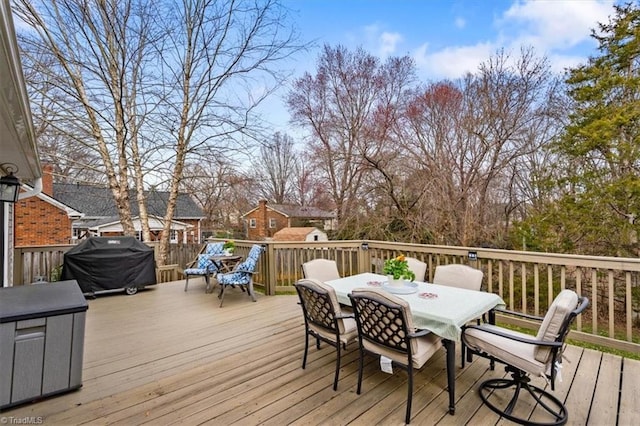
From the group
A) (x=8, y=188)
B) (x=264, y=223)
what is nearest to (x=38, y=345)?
(x=8, y=188)

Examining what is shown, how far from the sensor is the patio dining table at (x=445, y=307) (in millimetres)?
2193

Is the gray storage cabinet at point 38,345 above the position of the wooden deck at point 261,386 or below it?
above

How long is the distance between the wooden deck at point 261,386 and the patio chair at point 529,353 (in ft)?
0.37

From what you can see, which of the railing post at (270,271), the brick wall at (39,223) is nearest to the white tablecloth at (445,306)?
the railing post at (270,271)

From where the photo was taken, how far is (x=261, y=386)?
254 centimetres

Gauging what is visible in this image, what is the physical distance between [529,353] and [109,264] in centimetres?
633

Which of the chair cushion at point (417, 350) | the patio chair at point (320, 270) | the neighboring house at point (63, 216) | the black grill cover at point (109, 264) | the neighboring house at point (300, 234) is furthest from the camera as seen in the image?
the neighboring house at point (300, 234)

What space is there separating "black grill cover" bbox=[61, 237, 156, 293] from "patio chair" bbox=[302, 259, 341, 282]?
3.94m

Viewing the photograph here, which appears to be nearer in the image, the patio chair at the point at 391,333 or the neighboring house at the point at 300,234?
the patio chair at the point at 391,333

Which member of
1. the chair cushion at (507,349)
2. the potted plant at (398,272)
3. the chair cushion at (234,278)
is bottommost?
the chair cushion at (234,278)

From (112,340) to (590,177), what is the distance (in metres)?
7.90

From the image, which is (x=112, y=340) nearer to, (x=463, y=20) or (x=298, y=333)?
(x=298, y=333)

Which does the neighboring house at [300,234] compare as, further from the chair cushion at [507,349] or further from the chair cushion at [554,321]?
the chair cushion at [554,321]

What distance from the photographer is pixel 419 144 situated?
786 centimetres
